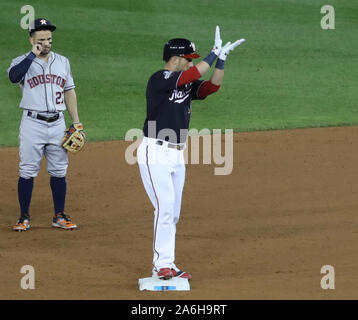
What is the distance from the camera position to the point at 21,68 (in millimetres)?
8031

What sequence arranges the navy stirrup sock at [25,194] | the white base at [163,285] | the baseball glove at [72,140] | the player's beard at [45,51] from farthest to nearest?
the navy stirrup sock at [25,194] → the baseball glove at [72,140] → the player's beard at [45,51] → the white base at [163,285]

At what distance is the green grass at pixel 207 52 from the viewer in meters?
13.4

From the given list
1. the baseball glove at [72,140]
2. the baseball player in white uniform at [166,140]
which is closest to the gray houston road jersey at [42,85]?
the baseball glove at [72,140]

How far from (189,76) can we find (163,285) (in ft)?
5.31

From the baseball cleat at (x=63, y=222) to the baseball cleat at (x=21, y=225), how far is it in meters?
0.26

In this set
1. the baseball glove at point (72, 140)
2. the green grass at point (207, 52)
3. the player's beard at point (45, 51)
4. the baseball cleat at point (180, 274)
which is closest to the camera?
the baseball cleat at point (180, 274)

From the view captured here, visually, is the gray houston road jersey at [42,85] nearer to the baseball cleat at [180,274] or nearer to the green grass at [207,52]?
the baseball cleat at [180,274]

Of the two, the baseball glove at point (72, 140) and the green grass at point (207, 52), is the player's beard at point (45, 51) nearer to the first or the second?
the baseball glove at point (72, 140)

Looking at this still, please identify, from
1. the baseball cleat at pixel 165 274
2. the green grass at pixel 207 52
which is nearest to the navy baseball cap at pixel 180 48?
the baseball cleat at pixel 165 274

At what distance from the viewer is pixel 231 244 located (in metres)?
7.83

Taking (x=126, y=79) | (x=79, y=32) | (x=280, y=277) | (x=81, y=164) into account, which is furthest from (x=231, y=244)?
(x=79, y=32)

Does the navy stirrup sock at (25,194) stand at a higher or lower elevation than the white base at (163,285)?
higher

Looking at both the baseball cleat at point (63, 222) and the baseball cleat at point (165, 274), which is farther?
the baseball cleat at point (63, 222)

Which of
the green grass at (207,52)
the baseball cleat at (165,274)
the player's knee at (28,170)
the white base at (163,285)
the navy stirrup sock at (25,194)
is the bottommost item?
the white base at (163,285)
